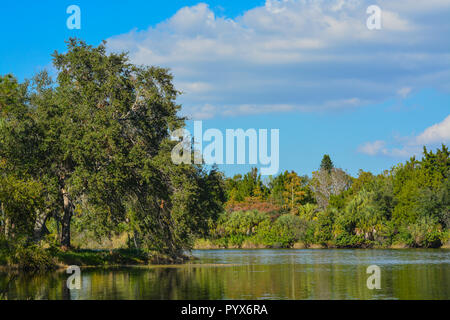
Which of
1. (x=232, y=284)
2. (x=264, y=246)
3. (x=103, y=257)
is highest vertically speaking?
(x=103, y=257)

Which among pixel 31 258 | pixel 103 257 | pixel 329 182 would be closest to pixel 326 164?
pixel 329 182

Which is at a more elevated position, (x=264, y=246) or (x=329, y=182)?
(x=329, y=182)

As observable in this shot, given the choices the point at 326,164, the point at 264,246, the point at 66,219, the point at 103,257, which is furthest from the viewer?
the point at 326,164

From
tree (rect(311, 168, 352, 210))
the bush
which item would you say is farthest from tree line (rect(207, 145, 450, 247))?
the bush

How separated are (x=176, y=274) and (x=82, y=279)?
6.15 meters

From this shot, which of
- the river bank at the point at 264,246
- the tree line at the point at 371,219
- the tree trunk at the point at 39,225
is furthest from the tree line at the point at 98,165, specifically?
the river bank at the point at 264,246

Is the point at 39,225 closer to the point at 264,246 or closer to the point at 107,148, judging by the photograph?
the point at 107,148

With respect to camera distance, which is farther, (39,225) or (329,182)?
(329,182)

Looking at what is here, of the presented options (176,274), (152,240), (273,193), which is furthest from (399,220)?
(176,274)

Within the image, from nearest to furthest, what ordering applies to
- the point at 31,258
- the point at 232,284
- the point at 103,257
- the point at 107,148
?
the point at 232,284 < the point at 31,258 < the point at 107,148 < the point at 103,257

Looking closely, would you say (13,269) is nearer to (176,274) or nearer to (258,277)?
(176,274)

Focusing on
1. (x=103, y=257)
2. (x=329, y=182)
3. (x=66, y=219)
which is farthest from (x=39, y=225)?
(x=329, y=182)

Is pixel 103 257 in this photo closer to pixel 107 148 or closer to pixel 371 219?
pixel 107 148

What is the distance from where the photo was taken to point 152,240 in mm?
45062
